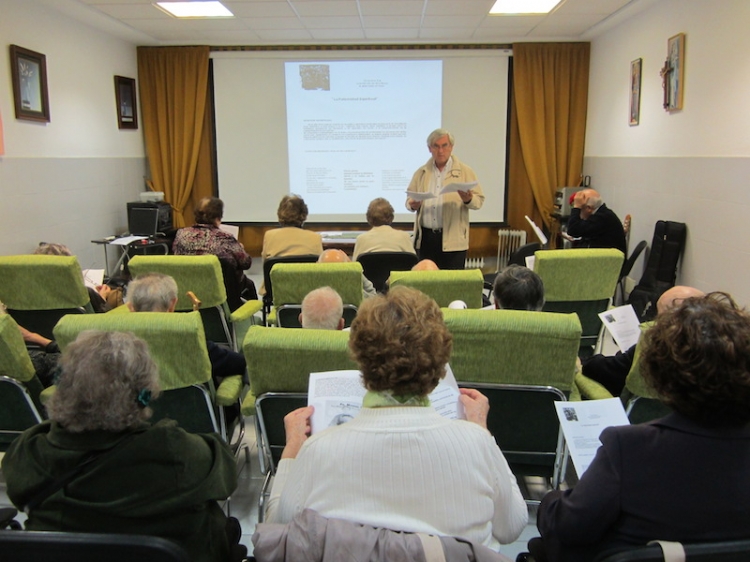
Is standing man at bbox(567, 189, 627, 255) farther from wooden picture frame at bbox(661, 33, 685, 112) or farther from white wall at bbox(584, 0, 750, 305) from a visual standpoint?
wooden picture frame at bbox(661, 33, 685, 112)

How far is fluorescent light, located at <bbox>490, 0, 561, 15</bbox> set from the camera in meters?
4.99

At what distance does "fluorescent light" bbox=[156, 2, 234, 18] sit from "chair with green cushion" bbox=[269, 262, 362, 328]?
3196mm

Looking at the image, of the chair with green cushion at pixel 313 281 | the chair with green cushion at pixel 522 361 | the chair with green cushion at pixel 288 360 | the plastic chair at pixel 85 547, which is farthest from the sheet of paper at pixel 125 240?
the plastic chair at pixel 85 547

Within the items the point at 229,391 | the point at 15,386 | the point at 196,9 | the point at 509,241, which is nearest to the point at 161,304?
the point at 229,391

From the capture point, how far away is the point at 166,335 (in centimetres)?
186

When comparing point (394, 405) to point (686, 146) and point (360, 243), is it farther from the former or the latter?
point (686, 146)

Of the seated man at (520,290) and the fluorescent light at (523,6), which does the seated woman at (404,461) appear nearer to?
the seated man at (520,290)

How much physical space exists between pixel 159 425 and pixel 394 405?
0.48m

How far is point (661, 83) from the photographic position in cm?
479

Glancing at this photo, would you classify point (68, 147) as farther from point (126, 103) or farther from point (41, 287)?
point (41, 287)

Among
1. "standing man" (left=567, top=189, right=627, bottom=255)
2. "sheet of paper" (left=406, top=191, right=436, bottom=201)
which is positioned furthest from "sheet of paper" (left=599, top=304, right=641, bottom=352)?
"standing man" (left=567, top=189, right=627, bottom=255)

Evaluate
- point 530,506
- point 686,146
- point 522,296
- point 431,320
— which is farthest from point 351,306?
point 686,146

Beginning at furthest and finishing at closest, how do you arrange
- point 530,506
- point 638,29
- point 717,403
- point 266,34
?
point 266,34 < point 638,29 < point 530,506 < point 717,403

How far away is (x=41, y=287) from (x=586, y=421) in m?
2.62
